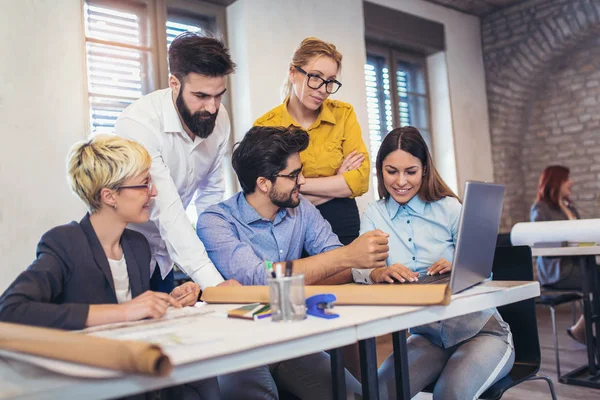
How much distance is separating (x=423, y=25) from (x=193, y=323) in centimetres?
511

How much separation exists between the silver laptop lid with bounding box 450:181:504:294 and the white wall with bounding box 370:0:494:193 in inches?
174

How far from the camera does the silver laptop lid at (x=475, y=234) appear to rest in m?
1.27

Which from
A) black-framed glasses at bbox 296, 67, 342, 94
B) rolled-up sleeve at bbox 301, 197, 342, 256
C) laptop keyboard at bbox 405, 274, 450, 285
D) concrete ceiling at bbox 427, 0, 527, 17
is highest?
concrete ceiling at bbox 427, 0, 527, 17

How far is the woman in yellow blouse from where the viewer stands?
7.43 feet

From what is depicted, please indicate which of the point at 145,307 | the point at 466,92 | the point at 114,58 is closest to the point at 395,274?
the point at 145,307

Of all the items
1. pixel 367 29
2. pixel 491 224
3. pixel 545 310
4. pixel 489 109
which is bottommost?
pixel 545 310

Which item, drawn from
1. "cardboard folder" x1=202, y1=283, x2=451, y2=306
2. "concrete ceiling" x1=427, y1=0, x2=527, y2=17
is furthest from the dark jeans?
"concrete ceiling" x1=427, y1=0, x2=527, y2=17

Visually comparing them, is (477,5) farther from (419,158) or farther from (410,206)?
(410,206)

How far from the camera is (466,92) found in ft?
20.1

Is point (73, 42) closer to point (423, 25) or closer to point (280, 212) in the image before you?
point (280, 212)

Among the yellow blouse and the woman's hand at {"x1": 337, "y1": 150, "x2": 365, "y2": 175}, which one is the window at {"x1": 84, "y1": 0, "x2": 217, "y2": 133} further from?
the woman's hand at {"x1": 337, "y1": 150, "x2": 365, "y2": 175}

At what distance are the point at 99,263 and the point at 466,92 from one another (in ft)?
17.6

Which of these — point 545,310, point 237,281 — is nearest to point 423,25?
point 545,310

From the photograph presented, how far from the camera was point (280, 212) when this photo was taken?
1.97 meters
